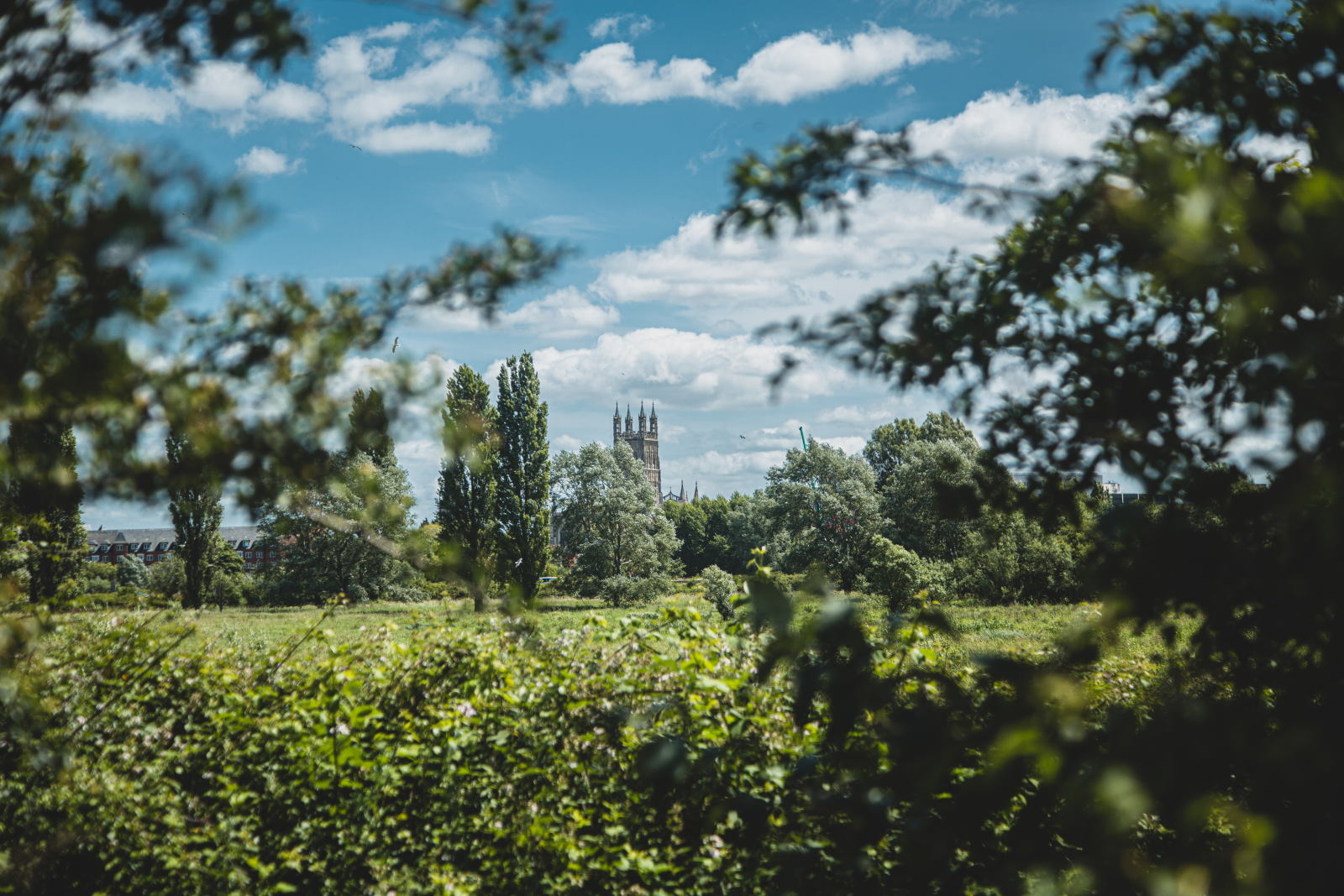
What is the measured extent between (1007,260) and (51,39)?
2.72 metres

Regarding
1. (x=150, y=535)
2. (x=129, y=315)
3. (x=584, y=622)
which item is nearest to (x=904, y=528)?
(x=584, y=622)

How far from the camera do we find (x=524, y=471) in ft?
118

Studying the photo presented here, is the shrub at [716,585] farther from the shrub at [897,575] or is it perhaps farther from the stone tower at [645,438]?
the stone tower at [645,438]

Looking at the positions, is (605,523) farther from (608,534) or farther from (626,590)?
(626,590)

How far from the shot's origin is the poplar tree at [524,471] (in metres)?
34.5

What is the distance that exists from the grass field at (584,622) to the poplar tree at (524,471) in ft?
17.4

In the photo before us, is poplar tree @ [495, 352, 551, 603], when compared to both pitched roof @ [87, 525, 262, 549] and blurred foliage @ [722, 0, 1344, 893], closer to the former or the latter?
blurred foliage @ [722, 0, 1344, 893]

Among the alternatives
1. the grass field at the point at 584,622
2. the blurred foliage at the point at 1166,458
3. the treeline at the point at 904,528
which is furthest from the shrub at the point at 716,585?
the blurred foliage at the point at 1166,458

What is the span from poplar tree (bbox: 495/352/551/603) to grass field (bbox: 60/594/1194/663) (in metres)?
5.30

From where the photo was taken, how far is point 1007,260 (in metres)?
2.54

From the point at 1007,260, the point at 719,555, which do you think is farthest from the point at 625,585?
the point at 1007,260

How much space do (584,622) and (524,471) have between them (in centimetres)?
3137

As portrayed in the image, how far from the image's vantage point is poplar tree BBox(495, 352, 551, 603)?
34.5 meters

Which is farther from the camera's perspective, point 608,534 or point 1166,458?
point 608,534
